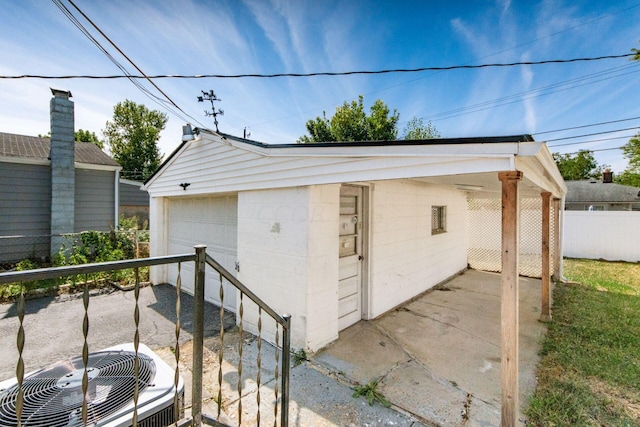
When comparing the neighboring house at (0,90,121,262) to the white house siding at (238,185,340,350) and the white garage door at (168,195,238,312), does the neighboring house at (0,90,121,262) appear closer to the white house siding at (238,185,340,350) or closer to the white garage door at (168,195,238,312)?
the white garage door at (168,195,238,312)

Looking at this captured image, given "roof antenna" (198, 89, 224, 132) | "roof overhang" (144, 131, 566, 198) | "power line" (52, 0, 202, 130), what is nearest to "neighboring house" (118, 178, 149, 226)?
"roof antenna" (198, 89, 224, 132)

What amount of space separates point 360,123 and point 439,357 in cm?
2065

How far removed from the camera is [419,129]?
76.7 ft

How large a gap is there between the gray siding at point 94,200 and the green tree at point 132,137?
17.2m

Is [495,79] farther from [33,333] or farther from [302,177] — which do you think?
[33,333]

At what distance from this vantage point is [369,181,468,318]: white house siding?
477 cm

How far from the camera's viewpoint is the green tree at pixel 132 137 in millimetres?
25141

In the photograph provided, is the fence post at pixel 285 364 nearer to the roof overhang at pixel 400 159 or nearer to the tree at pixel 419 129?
the roof overhang at pixel 400 159

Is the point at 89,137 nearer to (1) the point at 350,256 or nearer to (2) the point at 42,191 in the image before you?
(2) the point at 42,191

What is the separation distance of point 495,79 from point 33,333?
537 inches

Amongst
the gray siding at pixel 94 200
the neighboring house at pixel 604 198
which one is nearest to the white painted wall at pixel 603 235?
the neighboring house at pixel 604 198

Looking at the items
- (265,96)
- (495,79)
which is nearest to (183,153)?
(265,96)

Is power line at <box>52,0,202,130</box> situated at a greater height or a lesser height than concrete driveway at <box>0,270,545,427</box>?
greater

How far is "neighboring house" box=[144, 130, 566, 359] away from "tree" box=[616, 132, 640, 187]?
11.3 metres
